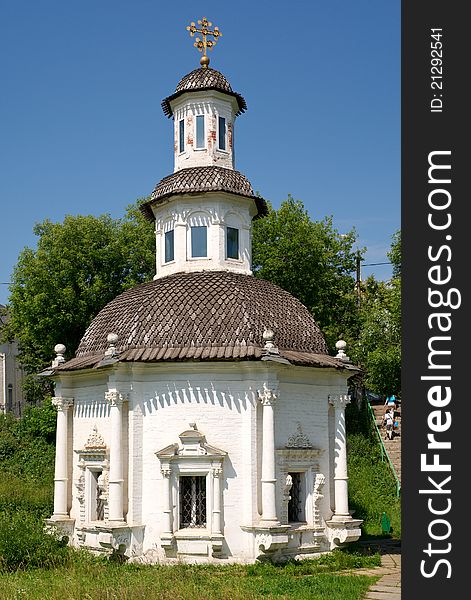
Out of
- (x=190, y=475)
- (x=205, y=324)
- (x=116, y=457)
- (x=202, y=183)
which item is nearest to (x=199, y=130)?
(x=202, y=183)

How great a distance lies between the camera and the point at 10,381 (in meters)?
50.2

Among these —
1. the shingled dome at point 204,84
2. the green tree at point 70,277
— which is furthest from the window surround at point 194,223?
the green tree at point 70,277

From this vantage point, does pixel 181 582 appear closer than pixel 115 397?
Yes

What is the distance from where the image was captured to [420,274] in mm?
8953

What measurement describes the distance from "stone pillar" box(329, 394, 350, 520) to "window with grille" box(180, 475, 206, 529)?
3.47m

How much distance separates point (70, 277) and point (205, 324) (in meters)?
19.6

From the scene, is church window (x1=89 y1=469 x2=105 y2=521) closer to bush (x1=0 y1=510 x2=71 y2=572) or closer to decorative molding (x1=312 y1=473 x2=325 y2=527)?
bush (x1=0 y1=510 x2=71 y2=572)

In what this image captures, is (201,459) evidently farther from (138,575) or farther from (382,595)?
(382,595)

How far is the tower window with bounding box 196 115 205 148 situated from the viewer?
22.2 m

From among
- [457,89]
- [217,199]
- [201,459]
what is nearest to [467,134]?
[457,89]

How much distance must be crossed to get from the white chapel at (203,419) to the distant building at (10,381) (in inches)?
1145

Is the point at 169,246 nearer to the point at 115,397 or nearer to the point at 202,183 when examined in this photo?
the point at 202,183

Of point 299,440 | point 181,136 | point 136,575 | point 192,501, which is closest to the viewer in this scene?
point 136,575

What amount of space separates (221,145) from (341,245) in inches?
684
